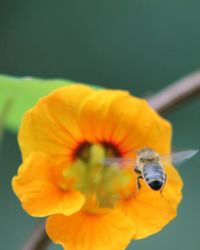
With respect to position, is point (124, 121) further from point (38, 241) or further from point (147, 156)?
point (38, 241)

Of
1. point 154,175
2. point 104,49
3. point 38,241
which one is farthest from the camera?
point 104,49

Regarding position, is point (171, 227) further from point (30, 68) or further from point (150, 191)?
point (150, 191)

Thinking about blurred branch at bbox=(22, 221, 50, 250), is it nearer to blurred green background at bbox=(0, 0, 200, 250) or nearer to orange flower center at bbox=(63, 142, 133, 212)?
orange flower center at bbox=(63, 142, 133, 212)

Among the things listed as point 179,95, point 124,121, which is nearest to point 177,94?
point 179,95

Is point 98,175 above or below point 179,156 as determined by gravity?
below

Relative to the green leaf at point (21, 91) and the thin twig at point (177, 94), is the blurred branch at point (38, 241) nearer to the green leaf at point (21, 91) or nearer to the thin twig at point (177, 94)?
the thin twig at point (177, 94)

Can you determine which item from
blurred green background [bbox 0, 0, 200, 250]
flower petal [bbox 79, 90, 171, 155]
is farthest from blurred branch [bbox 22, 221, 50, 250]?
blurred green background [bbox 0, 0, 200, 250]
